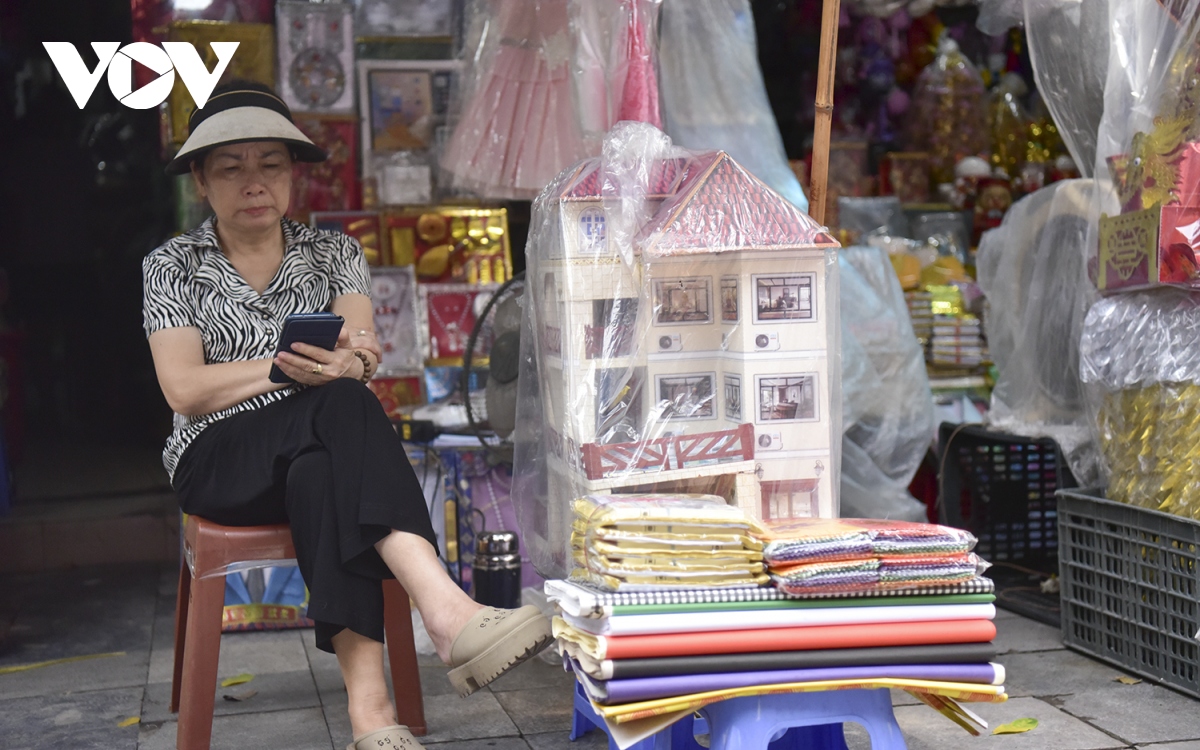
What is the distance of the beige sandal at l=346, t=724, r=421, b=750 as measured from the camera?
2189mm

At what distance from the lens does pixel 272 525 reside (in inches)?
95.8

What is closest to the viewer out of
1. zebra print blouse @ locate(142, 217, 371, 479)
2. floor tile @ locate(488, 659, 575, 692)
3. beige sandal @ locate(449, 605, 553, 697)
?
beige sandal @ locate(449, 605, 553, 697)

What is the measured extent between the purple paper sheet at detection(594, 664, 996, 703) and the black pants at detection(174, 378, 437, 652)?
2.22 ft

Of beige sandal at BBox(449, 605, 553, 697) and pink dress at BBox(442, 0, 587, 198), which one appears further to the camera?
pink dress at BBox(442, 0, 587, 198)

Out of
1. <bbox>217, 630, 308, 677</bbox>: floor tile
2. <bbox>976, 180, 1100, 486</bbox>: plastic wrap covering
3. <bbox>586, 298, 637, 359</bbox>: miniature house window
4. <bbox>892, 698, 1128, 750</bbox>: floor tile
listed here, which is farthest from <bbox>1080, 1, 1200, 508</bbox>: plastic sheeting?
<bbox>217, 630, 308, 677</bbox>: floor tile

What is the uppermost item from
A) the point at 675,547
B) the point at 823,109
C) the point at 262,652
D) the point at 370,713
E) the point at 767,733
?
the point at 823,109

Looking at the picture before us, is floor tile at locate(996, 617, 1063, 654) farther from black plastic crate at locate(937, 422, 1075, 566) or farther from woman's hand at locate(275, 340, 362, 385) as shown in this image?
woman's hand at locate(275, 340, 362, 385)

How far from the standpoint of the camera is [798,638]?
68.8 inches

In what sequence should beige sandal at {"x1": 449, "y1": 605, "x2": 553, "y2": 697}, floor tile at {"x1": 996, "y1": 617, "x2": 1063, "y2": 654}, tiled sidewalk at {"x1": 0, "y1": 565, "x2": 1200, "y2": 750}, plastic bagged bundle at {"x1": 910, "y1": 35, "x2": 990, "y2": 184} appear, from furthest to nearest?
plastic bagged bundle at {"x1": 910, "y1": 35, "x2": 990, "y2": 184}, floor tile at {"x1": 996, "y1": 617, "x2": 1063, "y2": 654}, tiled sidewalk at {"x1": 0, "y1": 565, "x2": 1200, "y2": 750}, beige sandal at {"x1": 449, "y1": 605, "x2": 553, "y2": 697}

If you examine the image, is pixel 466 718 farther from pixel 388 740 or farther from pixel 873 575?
pixel 873 575

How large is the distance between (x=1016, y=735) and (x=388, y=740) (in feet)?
4.08

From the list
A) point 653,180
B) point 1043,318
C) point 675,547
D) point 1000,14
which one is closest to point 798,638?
point 675,547

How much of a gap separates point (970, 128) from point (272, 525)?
3746 millimetres

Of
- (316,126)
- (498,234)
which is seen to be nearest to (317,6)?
(316,126)
